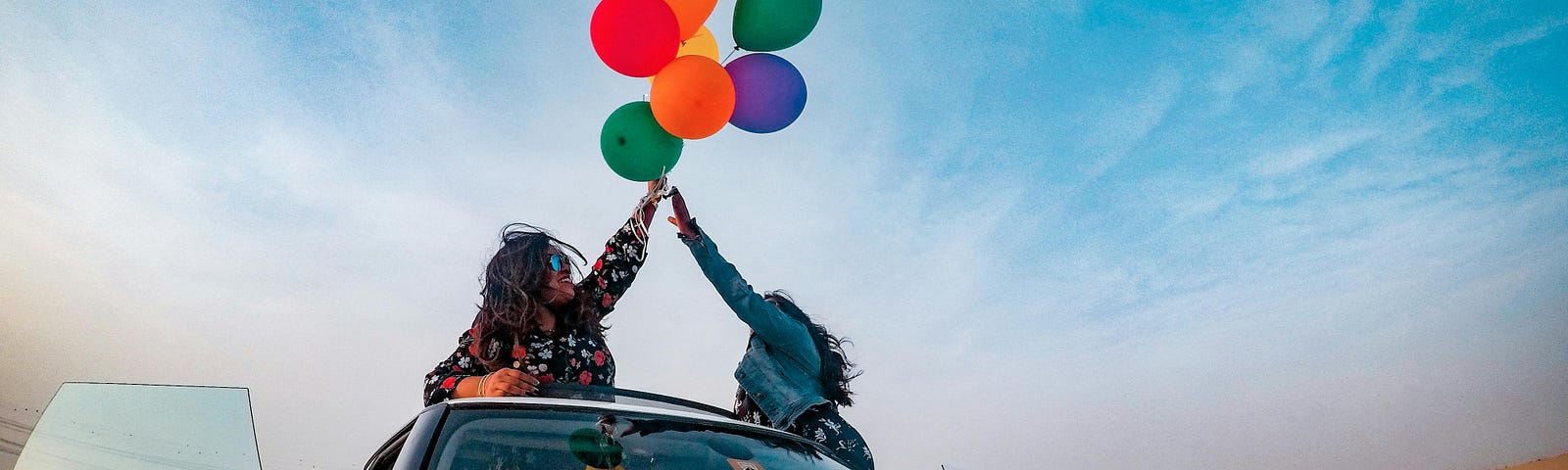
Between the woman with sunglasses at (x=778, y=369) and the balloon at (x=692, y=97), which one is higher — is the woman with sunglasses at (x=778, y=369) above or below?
below

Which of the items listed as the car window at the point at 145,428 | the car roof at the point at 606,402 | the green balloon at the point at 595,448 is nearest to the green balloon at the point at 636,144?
the car roof at the point at 606,402

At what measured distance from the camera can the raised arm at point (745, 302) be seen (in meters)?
2.69

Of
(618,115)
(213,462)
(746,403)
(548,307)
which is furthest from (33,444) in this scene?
(746,403)

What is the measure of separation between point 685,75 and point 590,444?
160 cm

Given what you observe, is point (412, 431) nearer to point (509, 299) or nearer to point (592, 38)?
point (509, 299)

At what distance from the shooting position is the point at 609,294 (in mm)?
2742

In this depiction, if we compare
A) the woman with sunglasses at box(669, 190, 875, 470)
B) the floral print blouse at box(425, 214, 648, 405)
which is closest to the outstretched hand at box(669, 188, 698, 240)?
the woman with sunglasses at box(669, 190, 875, 470)

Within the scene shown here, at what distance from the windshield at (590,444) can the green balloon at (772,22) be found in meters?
1.83

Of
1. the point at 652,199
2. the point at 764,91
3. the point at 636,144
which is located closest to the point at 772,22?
the point at 764,91

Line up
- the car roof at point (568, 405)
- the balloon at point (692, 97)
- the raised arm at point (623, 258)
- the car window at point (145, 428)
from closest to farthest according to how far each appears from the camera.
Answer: the car roof at point (568, 405) < the car window at point (145, 428) < the balloon at point (692, 97) < the raised arm at point (623, 258)

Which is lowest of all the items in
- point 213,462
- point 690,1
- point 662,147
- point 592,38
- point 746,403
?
point 213,462

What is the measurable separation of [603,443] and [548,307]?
128cm

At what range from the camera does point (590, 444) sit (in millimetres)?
1258

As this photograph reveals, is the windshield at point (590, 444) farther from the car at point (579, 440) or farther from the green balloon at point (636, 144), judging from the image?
the green balloon at point (636, 144)
